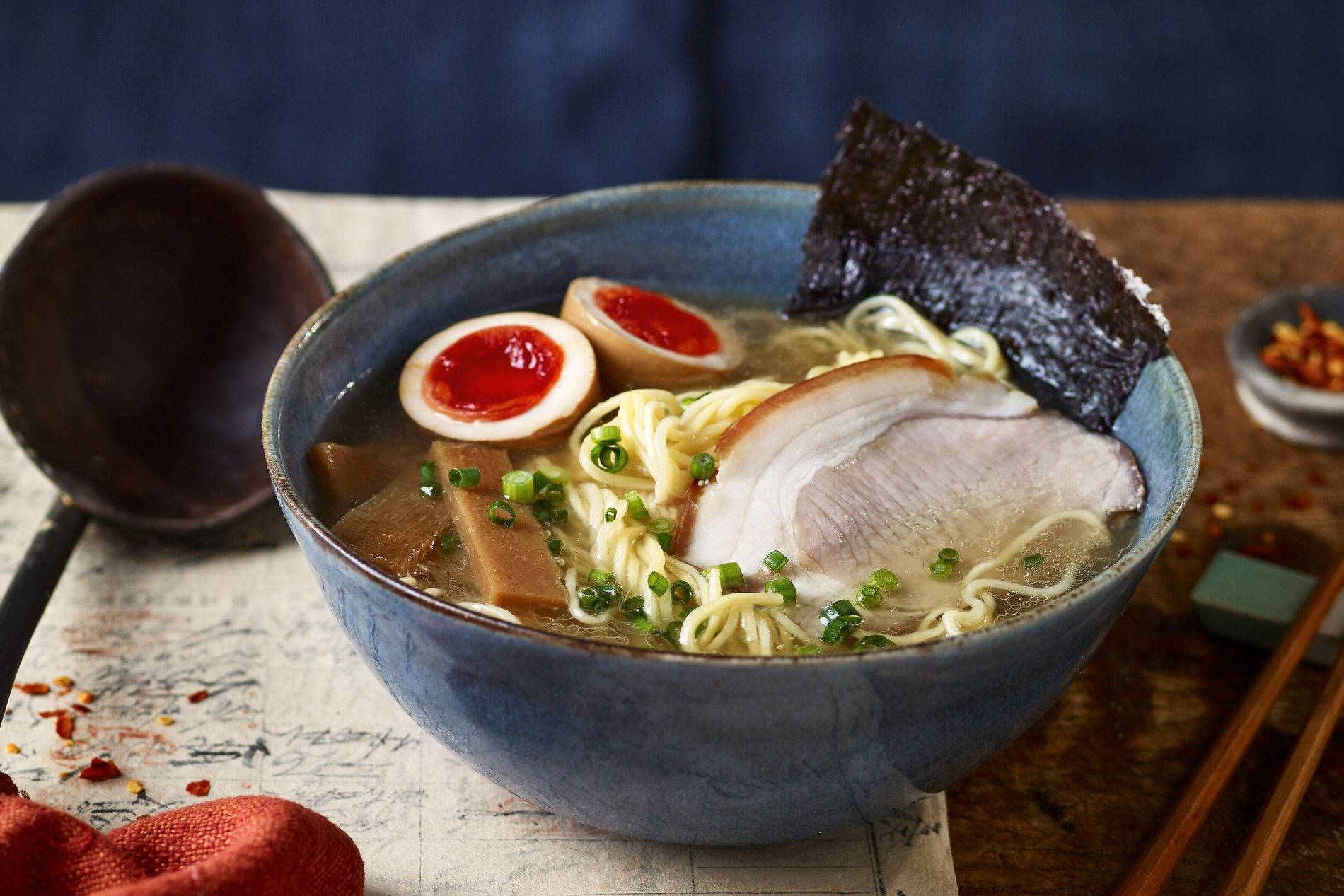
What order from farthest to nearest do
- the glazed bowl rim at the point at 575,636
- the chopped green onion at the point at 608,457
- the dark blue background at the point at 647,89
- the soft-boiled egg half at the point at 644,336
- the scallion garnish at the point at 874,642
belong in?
the dark blue background at the point at 647,89 < the soft-boiled egg half at the point at 644,336 < the chopped green onion at the point at 608,457 < the scallion garnish at the point at 874,642 < the glazed bowl rim at the point at 575,636

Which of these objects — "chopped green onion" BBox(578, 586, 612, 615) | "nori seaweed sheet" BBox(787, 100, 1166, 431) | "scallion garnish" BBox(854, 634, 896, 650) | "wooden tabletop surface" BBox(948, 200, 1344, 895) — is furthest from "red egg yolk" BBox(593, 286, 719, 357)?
"wooden tabletop surface" BBox(948, 200, 1344, 895)

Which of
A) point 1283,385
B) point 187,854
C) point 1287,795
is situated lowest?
point 187,854

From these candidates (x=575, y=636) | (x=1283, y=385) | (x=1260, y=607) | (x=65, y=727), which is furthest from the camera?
(x=1283, y=385)

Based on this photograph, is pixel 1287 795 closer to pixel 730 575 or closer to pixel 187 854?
pixel 730 575

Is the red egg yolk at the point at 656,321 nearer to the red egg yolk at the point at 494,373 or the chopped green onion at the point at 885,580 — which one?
the red egg yolk at the point at 494,373

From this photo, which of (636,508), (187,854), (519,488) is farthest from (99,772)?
(636,508)

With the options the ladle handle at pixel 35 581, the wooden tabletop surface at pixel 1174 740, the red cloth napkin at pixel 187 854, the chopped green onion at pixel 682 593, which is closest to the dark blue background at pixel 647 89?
the wooden tabletop surface at pixel 1174 740
